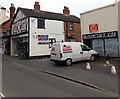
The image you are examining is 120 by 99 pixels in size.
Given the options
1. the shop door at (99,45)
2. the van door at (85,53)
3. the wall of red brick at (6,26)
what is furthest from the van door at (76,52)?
the wall of red brick at (6,26)

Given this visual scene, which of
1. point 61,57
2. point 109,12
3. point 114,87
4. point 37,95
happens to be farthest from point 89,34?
point 37,95

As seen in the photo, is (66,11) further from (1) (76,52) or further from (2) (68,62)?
(2) (68,62)

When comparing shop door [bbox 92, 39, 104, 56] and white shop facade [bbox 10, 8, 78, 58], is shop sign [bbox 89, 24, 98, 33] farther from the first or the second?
white shop facade [bbox 10, 8, 78, 58]

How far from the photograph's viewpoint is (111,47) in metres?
16.0

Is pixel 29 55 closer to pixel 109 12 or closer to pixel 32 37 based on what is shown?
Result: pixel 32 37

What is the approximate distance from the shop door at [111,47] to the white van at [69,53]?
2714 mm

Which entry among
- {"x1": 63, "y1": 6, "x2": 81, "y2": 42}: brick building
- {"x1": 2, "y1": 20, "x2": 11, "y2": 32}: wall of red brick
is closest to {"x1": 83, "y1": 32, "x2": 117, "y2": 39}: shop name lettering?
{"x1": 63, "y1": 6, "x2": 81, "y2": 42}: brick building

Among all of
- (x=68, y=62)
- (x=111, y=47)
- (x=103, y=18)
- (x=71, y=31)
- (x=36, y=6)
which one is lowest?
(x=68, y=62)

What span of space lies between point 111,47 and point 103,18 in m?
3.38

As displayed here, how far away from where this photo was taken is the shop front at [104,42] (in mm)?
15656

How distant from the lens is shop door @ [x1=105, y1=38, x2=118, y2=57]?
1565cm

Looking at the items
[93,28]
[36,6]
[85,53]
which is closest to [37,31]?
[36,6]

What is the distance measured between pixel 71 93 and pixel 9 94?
2559mm

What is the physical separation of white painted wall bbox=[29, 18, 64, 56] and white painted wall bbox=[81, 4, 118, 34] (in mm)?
5704
